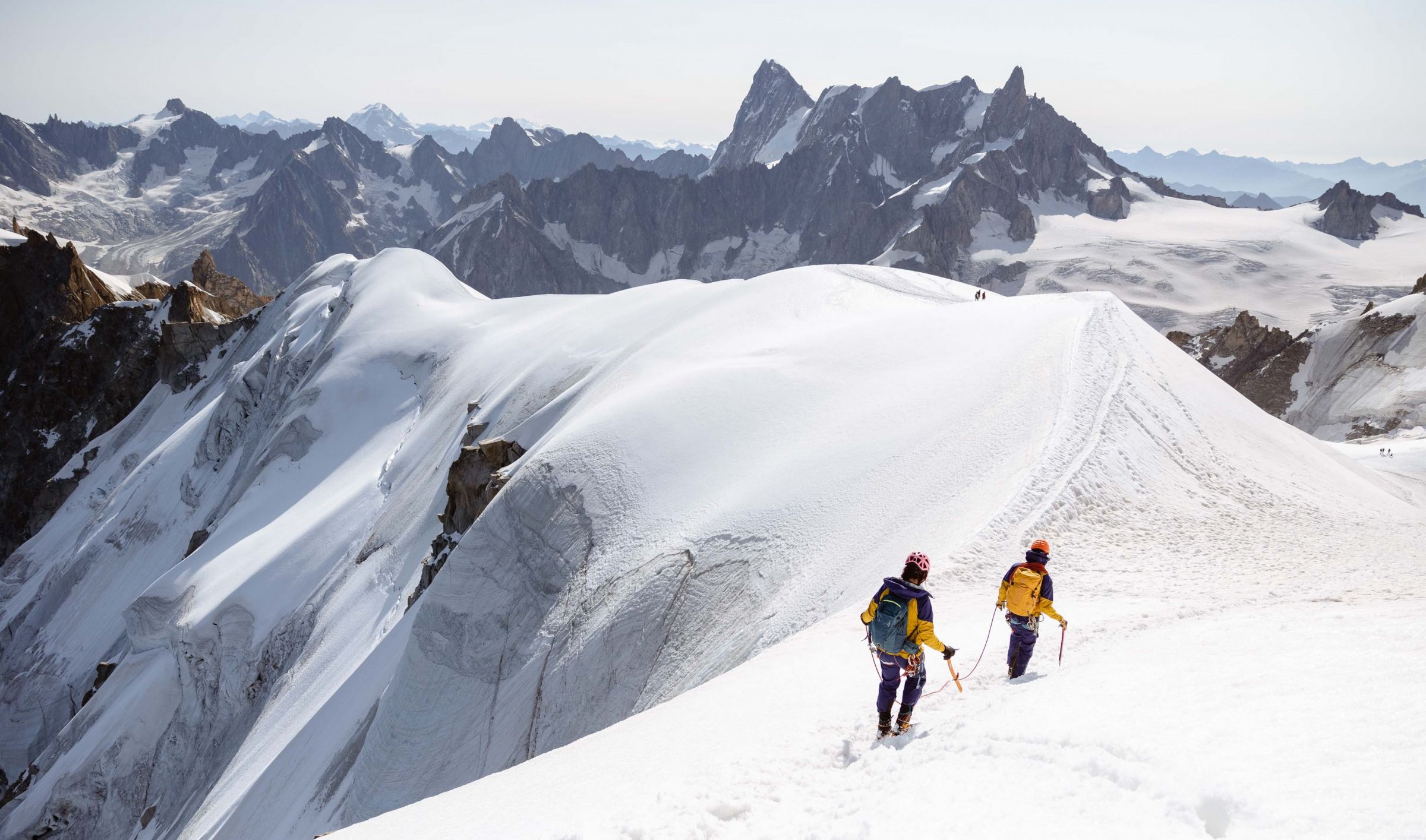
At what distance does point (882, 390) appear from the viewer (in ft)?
72.0

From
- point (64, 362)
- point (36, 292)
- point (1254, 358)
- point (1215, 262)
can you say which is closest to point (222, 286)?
point (36, 292)

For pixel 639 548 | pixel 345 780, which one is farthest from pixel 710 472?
pixel 345 780

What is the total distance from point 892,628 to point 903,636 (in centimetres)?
13

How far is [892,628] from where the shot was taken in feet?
25.4

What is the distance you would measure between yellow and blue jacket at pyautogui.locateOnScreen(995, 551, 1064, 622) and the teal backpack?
1.62 metres

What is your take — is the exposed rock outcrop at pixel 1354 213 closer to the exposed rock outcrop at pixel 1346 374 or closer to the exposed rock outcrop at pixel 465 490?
the exposed rock outcrop at pixel 1346 374

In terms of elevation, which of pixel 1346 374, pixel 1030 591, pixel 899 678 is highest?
pixel 1346 374

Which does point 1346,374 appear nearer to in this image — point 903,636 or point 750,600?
point 750,600

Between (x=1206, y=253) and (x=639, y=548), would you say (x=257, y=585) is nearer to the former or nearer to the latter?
(x=639, y=548)

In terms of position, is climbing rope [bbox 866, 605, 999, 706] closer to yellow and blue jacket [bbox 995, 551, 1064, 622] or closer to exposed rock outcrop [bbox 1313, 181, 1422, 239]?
yellow and blue jacket [bbox 995, 551, 1064, 622]

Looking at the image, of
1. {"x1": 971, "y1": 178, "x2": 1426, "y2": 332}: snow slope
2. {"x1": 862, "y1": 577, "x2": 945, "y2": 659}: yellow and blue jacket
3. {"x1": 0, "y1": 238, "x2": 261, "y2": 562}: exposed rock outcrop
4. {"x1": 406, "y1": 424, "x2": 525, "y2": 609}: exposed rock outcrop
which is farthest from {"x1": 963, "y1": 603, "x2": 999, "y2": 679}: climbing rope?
{"x1": 971, "y1": 178, "x2": 1426, "y2": 332}: snow slope

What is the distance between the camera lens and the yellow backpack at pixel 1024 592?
8594 mm

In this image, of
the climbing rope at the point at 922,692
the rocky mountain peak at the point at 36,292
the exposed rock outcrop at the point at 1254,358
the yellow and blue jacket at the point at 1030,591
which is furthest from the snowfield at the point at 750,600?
the rocky mountain peak at the point at 36,292

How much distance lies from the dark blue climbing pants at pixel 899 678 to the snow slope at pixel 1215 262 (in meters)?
144
